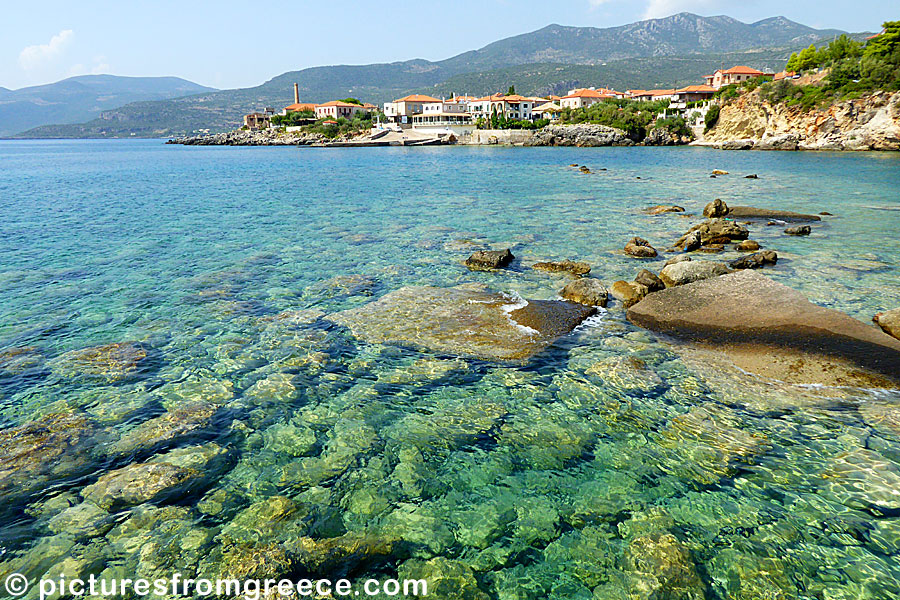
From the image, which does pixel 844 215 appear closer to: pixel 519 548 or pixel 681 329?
pixel 681 329

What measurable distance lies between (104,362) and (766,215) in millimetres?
30552

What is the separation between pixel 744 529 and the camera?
616 cm

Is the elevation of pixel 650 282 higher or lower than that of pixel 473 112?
lower

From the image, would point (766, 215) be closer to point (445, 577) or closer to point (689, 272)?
point (689, 272)

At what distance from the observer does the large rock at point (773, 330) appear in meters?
9.69

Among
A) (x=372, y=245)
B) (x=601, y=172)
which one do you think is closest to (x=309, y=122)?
(x=601, y=172)

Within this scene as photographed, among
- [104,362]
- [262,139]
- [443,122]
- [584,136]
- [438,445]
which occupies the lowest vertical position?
[438,445]

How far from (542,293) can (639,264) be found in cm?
549

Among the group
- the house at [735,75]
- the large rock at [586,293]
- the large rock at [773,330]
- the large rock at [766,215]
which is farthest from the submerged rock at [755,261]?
the house at [735,75]

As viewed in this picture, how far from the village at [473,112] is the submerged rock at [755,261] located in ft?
378

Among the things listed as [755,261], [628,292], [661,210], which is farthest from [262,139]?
[628,292]

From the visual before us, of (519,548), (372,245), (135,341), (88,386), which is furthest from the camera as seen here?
(372,245)

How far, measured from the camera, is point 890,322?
11367 millimetres

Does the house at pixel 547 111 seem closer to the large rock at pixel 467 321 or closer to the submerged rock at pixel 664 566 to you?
the large rock at pixel 467 321
